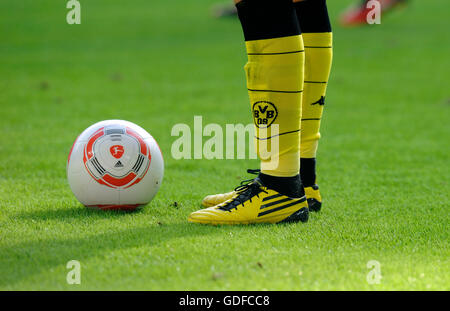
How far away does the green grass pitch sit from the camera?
233 cm

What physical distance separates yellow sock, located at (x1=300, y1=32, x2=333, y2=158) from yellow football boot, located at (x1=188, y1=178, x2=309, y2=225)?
0.40 meters

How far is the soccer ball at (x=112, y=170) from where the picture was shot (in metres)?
3.11

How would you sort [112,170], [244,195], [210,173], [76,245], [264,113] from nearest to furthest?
[76,245]
[264,113]
[244,195]
[112,170]
[210,173]

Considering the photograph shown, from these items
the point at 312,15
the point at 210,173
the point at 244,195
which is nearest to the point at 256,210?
the point at 244,195

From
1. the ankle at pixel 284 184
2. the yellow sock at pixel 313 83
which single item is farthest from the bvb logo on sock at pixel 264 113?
the yellow sock at pixel 313 83

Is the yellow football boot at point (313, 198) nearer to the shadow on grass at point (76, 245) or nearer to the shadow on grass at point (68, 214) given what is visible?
the shadow on grass at point (76, 245)

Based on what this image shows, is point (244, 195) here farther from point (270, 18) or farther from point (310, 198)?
point (270, 18)

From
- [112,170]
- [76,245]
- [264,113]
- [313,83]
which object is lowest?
[76,245]

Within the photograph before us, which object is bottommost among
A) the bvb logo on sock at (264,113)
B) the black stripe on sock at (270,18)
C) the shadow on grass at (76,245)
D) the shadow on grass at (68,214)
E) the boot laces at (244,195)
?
the shadow on grass at (76,245)

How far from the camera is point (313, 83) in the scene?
3256 millimetres

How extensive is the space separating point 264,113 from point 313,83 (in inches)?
19.6
